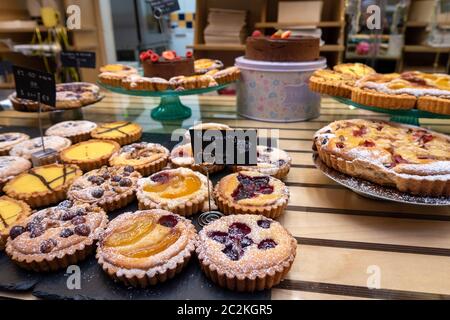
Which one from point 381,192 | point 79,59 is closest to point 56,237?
point 381,192

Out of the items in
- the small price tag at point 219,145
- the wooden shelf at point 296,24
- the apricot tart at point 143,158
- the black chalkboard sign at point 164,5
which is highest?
the black chalkboard sign at point 164,5

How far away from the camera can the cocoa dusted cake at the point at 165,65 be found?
8.42 ft

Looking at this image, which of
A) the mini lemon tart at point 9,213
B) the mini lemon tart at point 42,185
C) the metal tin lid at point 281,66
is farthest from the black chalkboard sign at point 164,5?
the mini lemon tart at point 9,213

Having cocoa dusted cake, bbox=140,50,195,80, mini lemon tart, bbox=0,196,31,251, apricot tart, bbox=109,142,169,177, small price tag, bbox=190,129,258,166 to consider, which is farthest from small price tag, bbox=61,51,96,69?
small price tag, bbox=190,129,258,166

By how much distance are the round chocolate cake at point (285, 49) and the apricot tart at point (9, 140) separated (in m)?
1.84

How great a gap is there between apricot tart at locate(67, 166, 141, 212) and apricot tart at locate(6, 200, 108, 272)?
0.27 ft

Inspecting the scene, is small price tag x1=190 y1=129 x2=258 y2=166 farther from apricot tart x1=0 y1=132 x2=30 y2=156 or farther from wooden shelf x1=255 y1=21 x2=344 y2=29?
wooden shelf x1=255 y1=21 x2=344 y2=29

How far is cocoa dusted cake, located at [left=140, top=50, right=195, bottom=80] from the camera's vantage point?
257 cm

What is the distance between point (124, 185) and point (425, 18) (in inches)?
185

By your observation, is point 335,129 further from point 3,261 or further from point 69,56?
point 69,56

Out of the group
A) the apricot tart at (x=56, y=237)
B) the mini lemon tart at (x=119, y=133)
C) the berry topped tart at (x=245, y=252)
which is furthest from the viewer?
the mini lemon tart at (x=119, y=133)

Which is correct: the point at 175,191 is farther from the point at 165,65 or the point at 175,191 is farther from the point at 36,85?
the point at 165,65

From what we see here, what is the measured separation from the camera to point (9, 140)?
226cm

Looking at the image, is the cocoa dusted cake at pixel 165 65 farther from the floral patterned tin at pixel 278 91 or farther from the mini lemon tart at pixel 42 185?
the mini lemon tart at pixel 42 185
